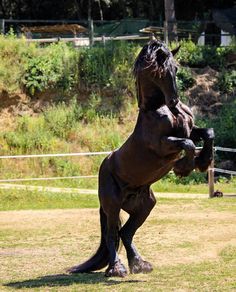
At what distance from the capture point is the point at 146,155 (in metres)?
7.15

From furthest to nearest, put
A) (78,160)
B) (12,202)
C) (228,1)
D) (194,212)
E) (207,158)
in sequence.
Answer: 1. (228,1)
2. (78,160)
3. (12,202)
4. (194,212)
5. (207,158)

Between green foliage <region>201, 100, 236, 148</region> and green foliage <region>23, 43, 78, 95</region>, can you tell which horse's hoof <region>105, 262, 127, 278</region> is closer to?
green foliage <region>201, 100, 236, 148</region>

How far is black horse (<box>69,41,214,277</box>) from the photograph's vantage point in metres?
6.89

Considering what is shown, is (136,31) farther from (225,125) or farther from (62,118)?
(225,125)

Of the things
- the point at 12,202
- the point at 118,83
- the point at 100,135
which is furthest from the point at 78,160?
the point at 12,202

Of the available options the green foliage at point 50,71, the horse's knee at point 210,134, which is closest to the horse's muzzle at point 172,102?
the horse's knee at point 210,134

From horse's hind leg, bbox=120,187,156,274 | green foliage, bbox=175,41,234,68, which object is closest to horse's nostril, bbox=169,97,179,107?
horse's hind leg, bbox=120,187,156,274

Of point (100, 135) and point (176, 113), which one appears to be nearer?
point (176, 113)

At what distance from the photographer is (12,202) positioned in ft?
52.4

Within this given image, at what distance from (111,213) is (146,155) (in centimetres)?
85

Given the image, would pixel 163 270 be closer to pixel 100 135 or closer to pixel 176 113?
pixel 176 113

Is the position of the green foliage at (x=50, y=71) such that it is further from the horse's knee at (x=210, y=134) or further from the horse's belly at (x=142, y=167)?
the horse's knee at (x=210, y=134)

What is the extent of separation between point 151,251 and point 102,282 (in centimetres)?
214

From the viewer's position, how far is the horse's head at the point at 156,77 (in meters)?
6.90
